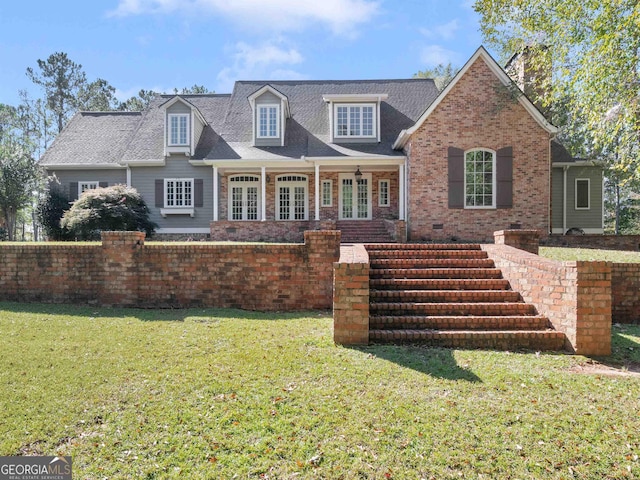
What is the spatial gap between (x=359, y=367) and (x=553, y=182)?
52.6 ft

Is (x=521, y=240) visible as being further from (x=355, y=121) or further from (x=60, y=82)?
(x=60, y=82)

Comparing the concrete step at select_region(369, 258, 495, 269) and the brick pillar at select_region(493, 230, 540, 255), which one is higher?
the brick pillar at select_region(493, 230, 540, 255)

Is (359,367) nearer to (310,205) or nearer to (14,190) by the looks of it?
(310,205)

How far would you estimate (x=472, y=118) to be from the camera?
1299 cm

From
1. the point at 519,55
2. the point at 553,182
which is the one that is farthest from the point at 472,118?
the point at 553,182

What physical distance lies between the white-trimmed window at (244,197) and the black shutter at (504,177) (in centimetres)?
961

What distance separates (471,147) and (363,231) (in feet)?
15.6

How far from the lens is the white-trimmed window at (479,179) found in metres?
13.2

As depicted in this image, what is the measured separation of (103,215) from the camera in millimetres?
12562

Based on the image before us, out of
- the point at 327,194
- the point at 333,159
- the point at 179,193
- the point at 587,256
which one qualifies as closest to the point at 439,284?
the point at 587,256

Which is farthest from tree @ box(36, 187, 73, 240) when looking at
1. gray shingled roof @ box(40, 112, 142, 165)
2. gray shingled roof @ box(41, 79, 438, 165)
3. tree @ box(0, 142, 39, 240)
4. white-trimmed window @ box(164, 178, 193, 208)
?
white-trimmed window @ box(164, 178, 193, 208)

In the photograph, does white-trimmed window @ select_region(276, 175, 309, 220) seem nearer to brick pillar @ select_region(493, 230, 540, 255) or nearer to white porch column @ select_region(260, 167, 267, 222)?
white porch column @ select_region(260, 167, 267, 222)

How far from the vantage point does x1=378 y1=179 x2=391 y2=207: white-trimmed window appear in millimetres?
16172

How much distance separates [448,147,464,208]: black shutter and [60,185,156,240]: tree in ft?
36.1
